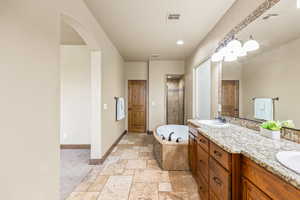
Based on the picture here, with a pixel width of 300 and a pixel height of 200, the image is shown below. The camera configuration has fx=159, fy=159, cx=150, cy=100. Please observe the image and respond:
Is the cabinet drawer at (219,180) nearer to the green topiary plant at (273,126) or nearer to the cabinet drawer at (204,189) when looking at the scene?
the cabinet drawer at (204,189)

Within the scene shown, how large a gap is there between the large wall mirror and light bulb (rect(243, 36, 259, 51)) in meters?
0.04

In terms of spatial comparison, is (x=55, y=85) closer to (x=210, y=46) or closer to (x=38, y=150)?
(x=38, y=150)

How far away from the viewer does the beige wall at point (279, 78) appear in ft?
4.54

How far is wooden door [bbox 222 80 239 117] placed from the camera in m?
2.27

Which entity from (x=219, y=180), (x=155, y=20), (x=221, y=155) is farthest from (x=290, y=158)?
(x=155, y=20)

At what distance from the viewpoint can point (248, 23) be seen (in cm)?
189

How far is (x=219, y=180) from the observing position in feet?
4.71

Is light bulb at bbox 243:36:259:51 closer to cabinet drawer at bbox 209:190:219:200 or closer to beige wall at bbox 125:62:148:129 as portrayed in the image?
cabinet drawer at bbox 209:190:219:200

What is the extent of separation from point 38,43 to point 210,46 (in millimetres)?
2836

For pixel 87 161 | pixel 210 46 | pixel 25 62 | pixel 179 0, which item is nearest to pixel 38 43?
pixel 25 62

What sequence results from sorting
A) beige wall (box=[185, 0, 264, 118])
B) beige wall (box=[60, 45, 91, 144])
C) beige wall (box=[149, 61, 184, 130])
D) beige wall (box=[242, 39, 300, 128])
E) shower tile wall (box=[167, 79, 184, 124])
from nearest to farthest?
beige wall (box=[242, 39, 300, 128]) → beige wall (box=[185, 0, 264, 118]) → beige wall (box=[60, 45, 91, 144]) → beige wall (box=[149, 61, 184, 130]) → shower tile wall (box=[167, 79, 184, 124])

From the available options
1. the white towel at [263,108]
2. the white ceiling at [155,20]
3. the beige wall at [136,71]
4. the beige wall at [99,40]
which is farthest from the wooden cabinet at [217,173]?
the beige wall at [136,71]

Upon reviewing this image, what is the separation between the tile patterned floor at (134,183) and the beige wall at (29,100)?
2.34ft

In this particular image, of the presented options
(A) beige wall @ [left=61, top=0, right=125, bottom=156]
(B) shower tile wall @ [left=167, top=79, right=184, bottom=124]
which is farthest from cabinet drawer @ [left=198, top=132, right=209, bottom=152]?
(B) shower tile wall @ [left=167, top=79, right=184, bottom=124]
